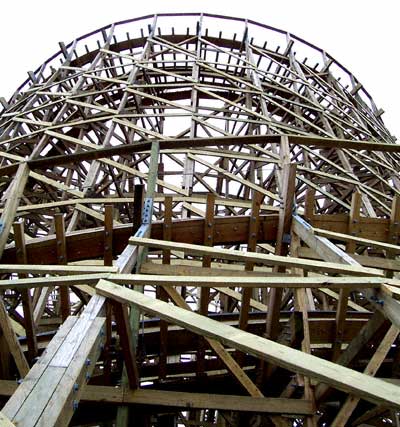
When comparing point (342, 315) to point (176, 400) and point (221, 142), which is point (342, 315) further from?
point (221, 142)

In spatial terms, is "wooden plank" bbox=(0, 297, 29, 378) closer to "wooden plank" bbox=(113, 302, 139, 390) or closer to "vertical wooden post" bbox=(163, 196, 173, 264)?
"wooden plank" bbox=(113, 302, 139, 390)

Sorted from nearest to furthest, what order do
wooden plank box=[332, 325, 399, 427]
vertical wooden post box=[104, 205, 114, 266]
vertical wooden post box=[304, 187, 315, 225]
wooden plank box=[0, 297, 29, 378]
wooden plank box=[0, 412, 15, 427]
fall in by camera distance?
wooden plank box=[0, 412, 15, 427], wooden plank box=[0, 297, 29, 378], wooden plank box=[332, 325, 399, 427], vertical wooden post box=[104, 205, 114, 266], vertical wooden post box=[304, 187, 315, 225]

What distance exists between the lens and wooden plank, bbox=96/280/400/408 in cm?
185

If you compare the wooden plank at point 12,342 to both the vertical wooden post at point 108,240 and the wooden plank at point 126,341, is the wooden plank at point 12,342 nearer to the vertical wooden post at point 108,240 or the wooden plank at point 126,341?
the wooden plank at point 126,341

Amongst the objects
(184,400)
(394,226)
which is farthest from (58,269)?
(394,226)

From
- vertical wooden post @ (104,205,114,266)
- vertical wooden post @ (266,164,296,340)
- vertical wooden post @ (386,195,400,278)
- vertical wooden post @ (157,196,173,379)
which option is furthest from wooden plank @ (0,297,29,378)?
vertical wooden post @ (386,195,400,278)

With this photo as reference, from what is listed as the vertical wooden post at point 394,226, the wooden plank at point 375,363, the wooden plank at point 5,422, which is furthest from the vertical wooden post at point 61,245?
the vertical wooden post at point 394,226

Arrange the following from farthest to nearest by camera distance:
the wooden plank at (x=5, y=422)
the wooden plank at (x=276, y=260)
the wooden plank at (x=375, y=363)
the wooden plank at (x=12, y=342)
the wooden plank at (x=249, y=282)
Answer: the wooden plank at (x=375, y=363)
the wooden plank at (x=12, y=342)
the wooden plank at (x=276, y=260)
the wooden plank at (x=249, y=282)
the wooden plank at (x=5, y=422)

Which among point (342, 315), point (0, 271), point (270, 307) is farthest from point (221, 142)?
point (0, 271)

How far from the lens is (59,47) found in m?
12.0

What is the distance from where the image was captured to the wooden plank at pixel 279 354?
1848mm

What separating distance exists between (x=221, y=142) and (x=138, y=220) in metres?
1.27

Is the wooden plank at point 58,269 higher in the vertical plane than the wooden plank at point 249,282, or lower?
lower

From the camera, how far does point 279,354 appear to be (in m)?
2.00
